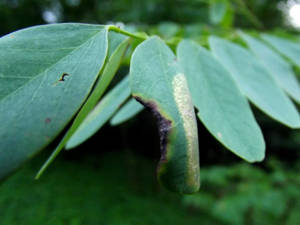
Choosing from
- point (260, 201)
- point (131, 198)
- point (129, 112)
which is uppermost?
point (129, 112)

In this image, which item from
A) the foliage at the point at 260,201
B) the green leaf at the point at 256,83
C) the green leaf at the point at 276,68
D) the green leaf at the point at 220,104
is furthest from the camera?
the foliage at the point at 260,201

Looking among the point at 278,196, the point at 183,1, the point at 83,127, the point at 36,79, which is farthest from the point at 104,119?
the point at 183,1

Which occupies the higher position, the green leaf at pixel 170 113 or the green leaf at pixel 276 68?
the green leaf at pixel 170 113

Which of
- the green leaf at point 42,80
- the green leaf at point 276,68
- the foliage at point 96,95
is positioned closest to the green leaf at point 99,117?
the foliage at point 96,95

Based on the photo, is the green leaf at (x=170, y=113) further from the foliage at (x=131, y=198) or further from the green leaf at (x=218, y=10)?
the green leaf at (x=218, y=10)

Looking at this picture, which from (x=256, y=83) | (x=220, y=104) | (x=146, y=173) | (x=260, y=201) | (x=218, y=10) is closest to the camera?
(x=220, y=104)

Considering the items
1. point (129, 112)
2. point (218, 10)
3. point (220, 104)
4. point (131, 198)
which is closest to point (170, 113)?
point (220, 104)

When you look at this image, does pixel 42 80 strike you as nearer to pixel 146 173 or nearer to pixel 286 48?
pixel 286 48
